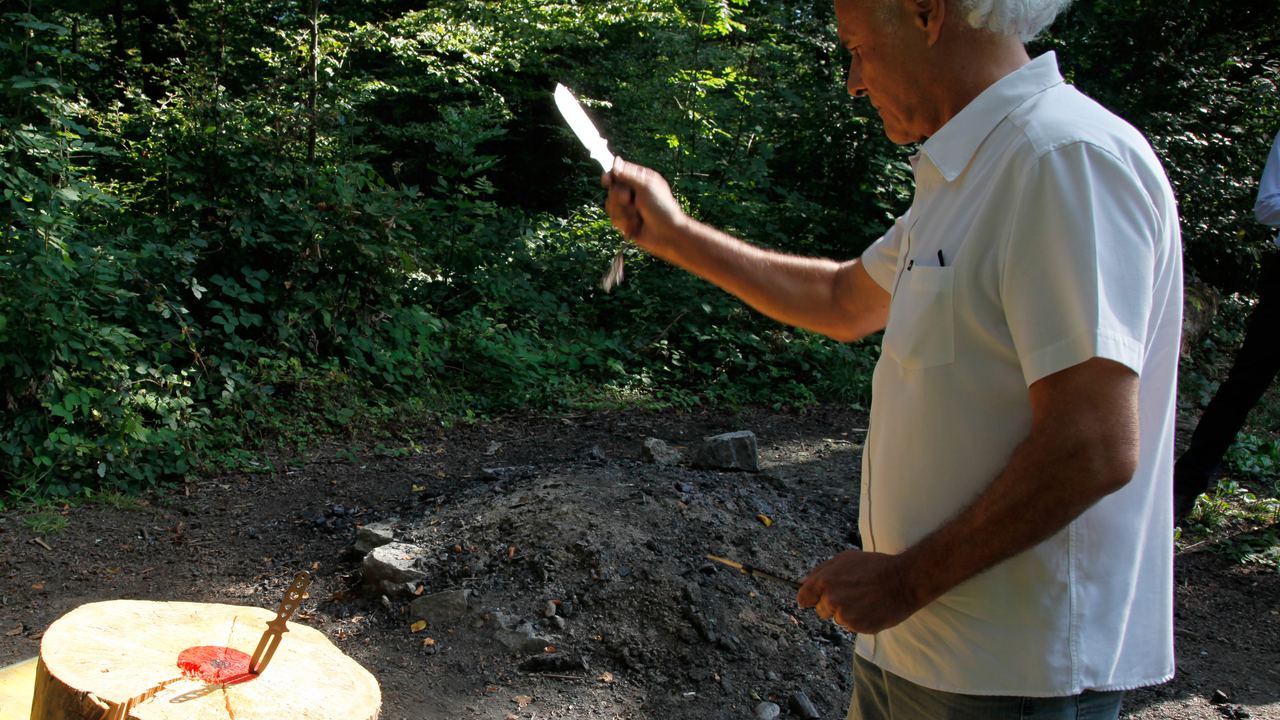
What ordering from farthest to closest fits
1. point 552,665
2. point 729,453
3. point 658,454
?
point 658,454, point 729,453, point 552,665

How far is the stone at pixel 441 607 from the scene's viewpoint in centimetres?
302

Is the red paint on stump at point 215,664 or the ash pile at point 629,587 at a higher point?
the red paint on stump at point 215,664

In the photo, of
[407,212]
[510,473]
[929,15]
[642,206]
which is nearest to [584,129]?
[642,206]

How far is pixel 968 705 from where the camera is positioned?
1.12 metres

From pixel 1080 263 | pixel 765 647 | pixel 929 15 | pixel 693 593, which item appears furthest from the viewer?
pixel 693 593

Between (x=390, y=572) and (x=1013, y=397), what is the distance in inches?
104

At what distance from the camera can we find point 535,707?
2639mm

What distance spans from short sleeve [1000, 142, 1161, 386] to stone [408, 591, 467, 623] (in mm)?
2468

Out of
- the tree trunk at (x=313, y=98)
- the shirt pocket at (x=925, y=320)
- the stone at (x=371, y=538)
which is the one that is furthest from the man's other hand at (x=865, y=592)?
the tree trunk at (x=313, y=98)

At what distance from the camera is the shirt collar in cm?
112

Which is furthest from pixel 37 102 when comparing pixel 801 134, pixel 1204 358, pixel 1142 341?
pixel 1204 358

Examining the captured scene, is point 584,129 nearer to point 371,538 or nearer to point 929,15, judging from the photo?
point 929,15

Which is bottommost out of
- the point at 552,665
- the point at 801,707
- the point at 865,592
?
the point at 801,707

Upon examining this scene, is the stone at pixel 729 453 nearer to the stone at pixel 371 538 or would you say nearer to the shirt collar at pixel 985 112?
the stone at pixel 371 538
